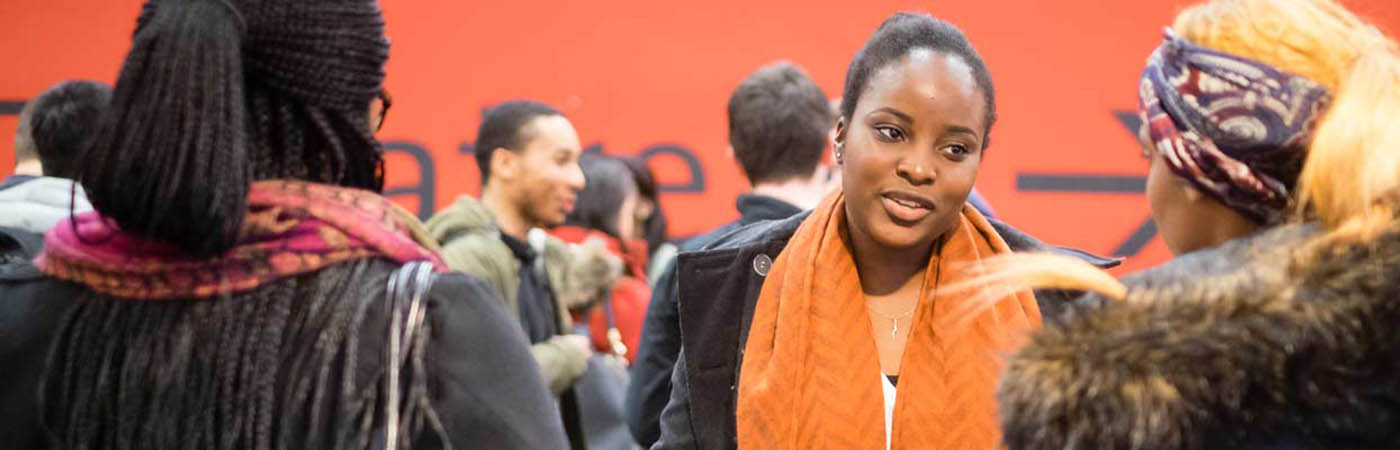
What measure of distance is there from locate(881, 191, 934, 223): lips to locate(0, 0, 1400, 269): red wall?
3.57m

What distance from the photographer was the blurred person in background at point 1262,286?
4.64ft

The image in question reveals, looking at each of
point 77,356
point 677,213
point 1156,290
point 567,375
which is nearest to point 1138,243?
point 677,213

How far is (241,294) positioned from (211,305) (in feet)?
0.11

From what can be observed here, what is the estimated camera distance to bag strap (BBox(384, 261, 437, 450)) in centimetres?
157

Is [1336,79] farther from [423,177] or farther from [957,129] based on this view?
[423,177]

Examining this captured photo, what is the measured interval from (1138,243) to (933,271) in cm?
381

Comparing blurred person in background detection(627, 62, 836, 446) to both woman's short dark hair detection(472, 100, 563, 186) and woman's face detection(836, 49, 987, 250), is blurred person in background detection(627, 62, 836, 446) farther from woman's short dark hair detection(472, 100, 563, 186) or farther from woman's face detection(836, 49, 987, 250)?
woman's face detection(836, 49, 987, 250)

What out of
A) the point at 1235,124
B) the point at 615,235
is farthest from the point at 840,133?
the point at 615,235

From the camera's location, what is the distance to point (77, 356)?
62.6 inches

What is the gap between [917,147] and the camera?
2.28 metres

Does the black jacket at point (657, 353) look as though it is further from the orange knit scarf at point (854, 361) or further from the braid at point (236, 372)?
the braid at point (236, 372)

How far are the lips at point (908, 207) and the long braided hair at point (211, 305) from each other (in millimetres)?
957

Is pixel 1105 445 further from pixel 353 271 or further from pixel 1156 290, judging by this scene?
pixel 353 271

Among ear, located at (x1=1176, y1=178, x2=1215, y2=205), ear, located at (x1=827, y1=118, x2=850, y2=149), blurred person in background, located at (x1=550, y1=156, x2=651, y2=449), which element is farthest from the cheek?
blurred person in background, located at (x1=550, y1=156, x2=651, y2=449)
